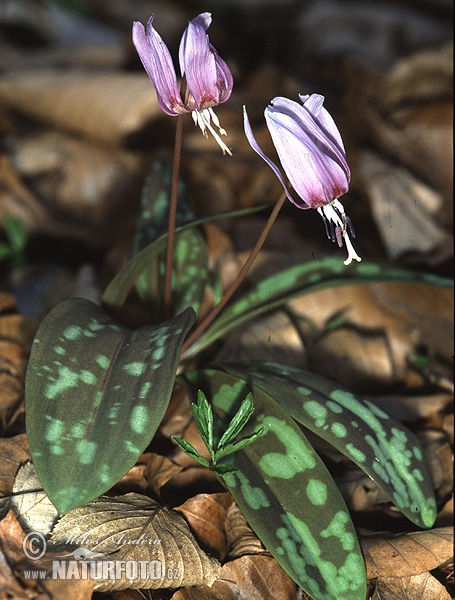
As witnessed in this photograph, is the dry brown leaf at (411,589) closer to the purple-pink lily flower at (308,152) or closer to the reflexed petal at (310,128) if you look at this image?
the purple-pink lily flower at (308,152)

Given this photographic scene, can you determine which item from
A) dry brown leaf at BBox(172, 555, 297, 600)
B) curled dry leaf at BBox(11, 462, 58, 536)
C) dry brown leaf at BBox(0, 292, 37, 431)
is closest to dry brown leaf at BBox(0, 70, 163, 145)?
dry brown leaf at BBox(0, 292, 37, 431)

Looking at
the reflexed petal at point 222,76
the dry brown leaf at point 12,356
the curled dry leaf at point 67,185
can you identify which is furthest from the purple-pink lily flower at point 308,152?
the curled dry leaf at point 67,185

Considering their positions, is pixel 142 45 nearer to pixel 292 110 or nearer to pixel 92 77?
pixel 292 110

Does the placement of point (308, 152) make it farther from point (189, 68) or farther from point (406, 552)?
point (406, 552)

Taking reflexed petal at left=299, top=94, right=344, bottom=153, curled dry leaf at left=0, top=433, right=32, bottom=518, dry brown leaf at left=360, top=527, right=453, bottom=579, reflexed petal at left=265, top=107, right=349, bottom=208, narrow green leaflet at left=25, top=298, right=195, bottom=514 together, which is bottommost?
dry brown leaf at left=360, top=527, right=453, bottom=579

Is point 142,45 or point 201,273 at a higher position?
point 142,45

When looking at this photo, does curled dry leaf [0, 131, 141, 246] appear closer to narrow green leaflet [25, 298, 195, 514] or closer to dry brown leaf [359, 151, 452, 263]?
dry brown leaf [359, 151, 452, 263]

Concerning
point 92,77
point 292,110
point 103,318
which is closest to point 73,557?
point 103,318

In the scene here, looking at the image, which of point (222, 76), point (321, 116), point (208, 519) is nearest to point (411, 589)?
point (208, 519)
